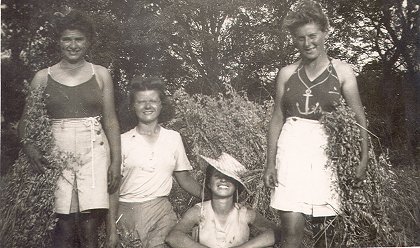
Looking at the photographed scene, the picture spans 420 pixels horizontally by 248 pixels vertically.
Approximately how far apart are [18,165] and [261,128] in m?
1.03

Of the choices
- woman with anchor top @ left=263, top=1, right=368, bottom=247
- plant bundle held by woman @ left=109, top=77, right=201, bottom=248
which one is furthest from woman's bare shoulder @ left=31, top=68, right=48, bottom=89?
woman with anchor top @ left=263, top=1, right=368, bottom=247

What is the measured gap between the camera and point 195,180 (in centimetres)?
227

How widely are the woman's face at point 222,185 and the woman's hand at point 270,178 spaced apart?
0.46 feet

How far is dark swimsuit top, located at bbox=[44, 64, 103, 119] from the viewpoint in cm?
Answer: 218

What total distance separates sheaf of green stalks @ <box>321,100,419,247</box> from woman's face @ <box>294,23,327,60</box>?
0.79ft

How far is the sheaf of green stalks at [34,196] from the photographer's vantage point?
2.17m

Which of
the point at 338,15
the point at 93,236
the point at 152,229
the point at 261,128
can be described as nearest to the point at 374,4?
the point at 338,15

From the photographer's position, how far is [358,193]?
2258 mm

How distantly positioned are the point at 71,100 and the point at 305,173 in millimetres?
1020

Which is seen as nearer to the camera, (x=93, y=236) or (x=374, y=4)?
(x=93, y=236)

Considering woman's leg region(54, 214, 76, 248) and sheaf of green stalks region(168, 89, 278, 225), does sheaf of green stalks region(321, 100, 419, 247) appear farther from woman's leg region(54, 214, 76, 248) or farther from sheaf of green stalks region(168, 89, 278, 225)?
woman's leg region(54, 214, 76, 248)

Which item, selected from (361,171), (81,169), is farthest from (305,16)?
(81,169)

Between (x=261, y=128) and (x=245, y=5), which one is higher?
(x=245, y=5)

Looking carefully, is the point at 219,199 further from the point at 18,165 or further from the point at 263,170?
the point at 18,165
